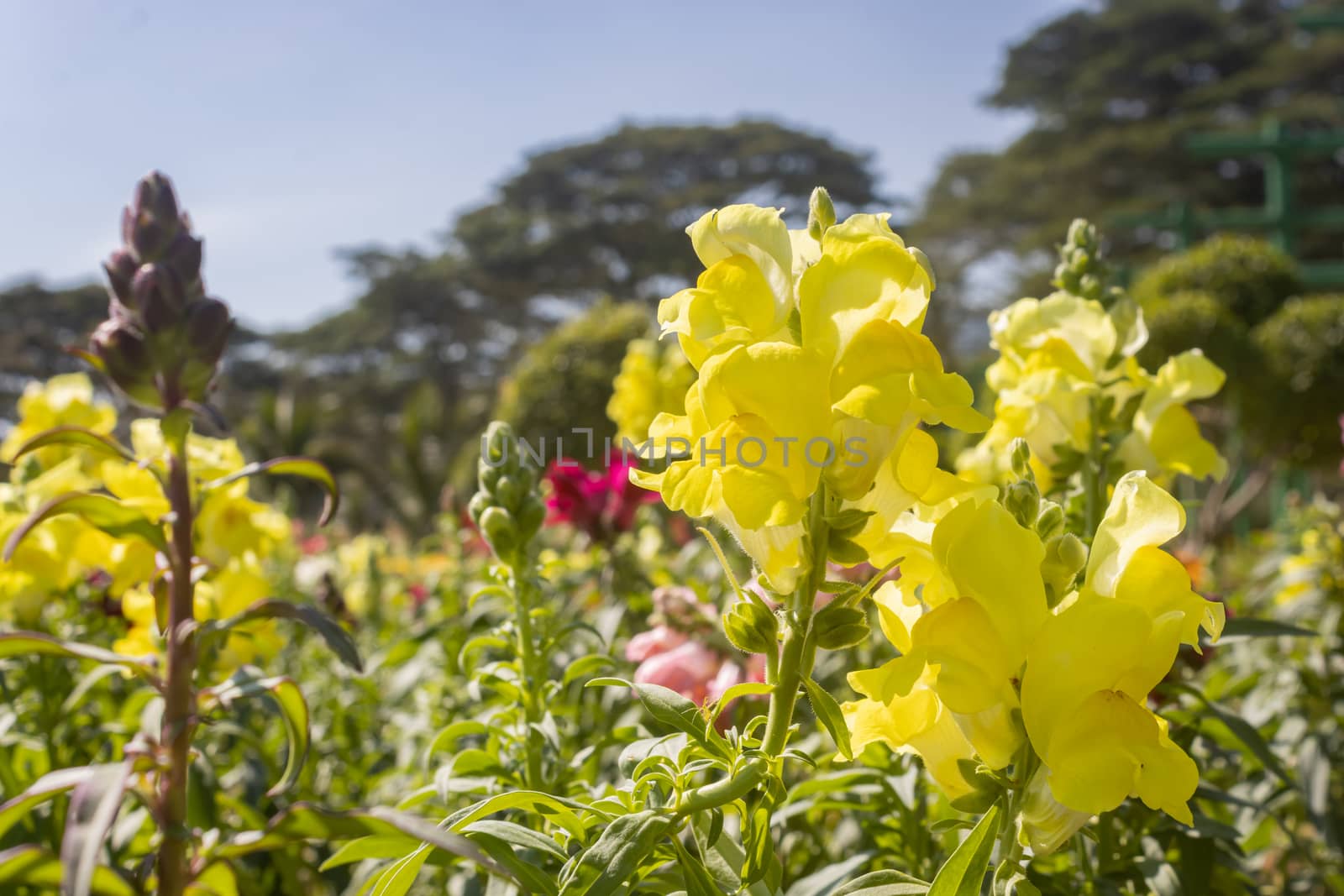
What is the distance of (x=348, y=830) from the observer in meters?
0.65

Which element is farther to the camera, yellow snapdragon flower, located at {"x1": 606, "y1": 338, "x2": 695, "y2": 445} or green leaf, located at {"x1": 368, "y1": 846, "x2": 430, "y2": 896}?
yellow snapdragon flower, located at {"x1": 606, "y1": 338, "x2": 695, "y2": 445}

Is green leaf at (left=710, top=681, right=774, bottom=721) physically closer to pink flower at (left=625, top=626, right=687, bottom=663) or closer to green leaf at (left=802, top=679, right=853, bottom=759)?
green leaf at (left=802, top=679, right=853, bottom=759)

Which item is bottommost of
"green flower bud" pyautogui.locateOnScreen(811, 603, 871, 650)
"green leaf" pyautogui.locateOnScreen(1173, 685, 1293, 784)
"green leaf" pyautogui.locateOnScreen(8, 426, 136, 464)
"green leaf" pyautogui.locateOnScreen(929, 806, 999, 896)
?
"green leaf" pyautogui.locateOnScreen(1173, 685, 1293, 784)

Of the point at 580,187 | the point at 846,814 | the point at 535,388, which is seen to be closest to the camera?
the point at 846,814

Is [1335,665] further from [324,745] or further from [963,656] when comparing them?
[324,745]

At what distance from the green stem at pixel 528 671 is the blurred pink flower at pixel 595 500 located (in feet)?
3.10

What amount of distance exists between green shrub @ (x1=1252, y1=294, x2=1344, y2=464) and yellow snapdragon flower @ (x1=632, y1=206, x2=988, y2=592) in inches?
301

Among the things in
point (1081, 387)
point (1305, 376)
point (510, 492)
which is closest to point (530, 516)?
point (510, 492)

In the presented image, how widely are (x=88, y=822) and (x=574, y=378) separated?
5.23 meters

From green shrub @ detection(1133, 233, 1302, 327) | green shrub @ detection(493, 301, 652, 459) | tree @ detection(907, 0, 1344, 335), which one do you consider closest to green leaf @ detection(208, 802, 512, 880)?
green shrub @ detection(493, 301, 652, 459)

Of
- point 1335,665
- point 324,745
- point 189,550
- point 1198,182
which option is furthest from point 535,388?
point 1198,182

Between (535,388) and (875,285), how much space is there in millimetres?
5466

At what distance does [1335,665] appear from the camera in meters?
1.68

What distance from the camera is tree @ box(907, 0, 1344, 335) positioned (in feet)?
57.0
